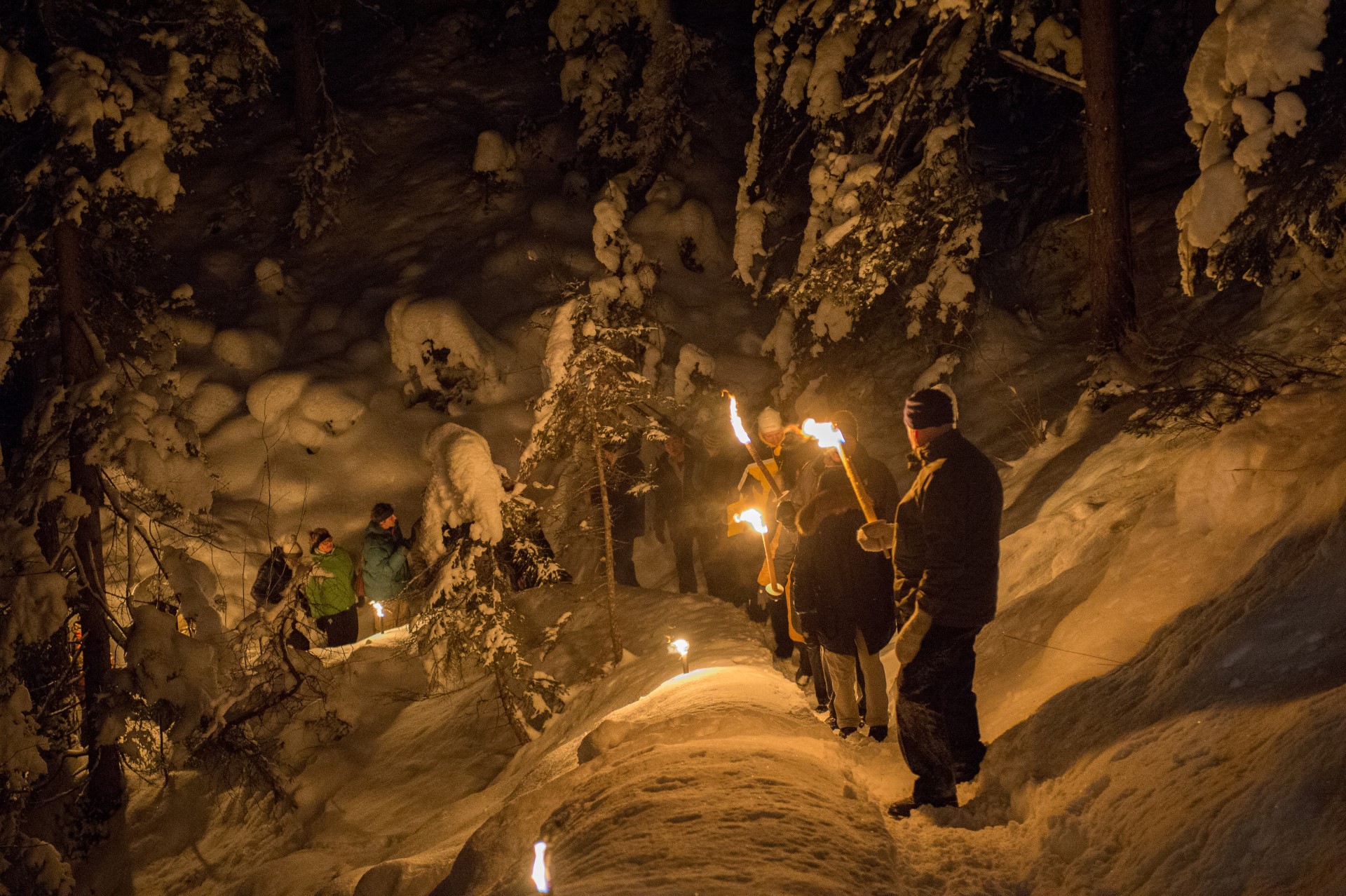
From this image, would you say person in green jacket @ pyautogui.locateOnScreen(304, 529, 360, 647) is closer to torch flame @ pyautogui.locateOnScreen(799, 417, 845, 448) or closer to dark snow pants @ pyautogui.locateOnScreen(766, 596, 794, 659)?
dark snow pants @ pyautogui.locateOnScreen(766, 596, 794, 659)

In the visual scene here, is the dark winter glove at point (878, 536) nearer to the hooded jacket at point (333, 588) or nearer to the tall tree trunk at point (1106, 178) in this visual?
the tall tree trunk at point (1106, 178)

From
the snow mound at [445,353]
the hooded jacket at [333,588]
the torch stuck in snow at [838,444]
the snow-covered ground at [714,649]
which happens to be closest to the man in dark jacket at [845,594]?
the snow-covered ground at [714,649]

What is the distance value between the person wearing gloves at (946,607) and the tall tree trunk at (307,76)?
60.7ft

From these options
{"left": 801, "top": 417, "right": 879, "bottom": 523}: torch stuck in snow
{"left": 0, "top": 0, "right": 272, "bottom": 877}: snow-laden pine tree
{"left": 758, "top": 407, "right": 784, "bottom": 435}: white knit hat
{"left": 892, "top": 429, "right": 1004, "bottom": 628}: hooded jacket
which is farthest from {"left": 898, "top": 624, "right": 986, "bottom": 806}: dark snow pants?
{"left": 0, "top": 0, "right": 272, "bottom": 877}: snow-laden pine tree

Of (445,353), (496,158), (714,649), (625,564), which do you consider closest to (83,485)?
(714,649)

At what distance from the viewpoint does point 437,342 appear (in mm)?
14812

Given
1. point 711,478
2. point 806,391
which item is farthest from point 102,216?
point 806,391

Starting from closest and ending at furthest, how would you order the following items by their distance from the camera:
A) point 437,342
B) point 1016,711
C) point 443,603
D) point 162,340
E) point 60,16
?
point 1016,711
point 60,16
point 443,603
point 162,340
point 437,342

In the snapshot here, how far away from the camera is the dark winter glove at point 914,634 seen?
13.6 ft

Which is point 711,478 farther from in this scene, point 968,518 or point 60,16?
point 60,16

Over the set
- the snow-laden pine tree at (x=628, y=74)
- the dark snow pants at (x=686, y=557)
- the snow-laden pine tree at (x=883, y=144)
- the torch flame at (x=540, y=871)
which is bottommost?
the torch flame at (x=540, y=871)

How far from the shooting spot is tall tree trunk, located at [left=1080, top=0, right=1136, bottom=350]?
886cm

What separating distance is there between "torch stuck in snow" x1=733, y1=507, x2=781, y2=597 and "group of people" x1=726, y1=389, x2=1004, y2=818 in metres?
1.09

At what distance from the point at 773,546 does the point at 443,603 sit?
150 inches
